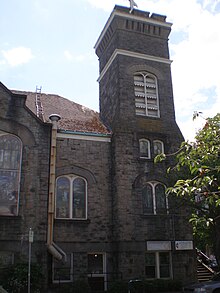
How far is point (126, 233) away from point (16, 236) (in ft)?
17.8

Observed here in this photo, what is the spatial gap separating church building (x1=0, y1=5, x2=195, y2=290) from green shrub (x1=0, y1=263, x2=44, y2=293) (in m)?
1.09

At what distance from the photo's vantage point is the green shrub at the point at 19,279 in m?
14.8

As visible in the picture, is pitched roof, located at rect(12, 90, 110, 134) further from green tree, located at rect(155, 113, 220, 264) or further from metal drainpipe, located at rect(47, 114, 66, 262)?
green tree, located at rect(155, 113, 220, 264)

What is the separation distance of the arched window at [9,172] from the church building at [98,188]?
1.9 inches

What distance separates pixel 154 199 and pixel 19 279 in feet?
27.5

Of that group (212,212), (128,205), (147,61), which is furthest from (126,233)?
(147,61)

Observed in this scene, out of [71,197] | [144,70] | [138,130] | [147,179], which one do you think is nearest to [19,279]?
[71,197]

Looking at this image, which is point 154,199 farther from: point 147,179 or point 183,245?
point 183,245

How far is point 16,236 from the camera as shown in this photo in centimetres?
1675

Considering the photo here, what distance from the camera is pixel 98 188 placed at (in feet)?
64.0

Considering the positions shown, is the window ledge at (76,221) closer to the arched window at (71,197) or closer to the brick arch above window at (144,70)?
the arched window at (71,197)

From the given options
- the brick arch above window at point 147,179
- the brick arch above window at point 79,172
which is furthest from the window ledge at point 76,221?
the brick arch above window at point 147,179

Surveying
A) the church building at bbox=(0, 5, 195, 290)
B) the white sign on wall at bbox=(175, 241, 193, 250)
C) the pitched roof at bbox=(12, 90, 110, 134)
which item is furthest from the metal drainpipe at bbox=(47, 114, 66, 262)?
the white sign on wall at bbox=(175, 241, 193, 250)

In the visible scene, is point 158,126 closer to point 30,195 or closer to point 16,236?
point 30,195
